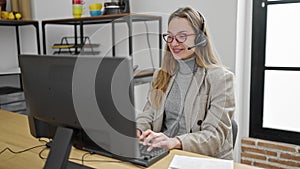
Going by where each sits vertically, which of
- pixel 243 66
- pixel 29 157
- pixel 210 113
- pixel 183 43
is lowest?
pixel 29 157

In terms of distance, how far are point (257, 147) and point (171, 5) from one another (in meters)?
1.31

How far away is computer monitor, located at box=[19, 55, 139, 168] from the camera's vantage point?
2.83 ft

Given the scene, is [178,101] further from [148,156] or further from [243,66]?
[243,66]

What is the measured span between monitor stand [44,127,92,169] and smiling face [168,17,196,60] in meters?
0.79

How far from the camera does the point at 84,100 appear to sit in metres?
0.91

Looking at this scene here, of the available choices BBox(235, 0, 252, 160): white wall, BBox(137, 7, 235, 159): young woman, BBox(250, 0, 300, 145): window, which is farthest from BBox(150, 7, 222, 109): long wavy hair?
BBox(250, 0, 300, 145): window

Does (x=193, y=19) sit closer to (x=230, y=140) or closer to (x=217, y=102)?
(x=217, y=102)

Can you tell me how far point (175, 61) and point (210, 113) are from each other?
38cm

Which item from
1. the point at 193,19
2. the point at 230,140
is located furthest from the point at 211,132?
the point at 193,19

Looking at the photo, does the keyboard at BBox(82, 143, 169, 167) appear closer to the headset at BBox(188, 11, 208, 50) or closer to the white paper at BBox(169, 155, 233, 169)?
the white paper at BBox(169, 155, 233, 169)

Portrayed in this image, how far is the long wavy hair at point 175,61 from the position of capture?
4.96ft

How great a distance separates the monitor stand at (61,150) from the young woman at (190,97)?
1.36 feet

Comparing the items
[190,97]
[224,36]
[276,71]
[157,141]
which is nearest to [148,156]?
[157,141]

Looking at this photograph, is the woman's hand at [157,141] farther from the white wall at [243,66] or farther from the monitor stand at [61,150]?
the white wall at [243,66]
